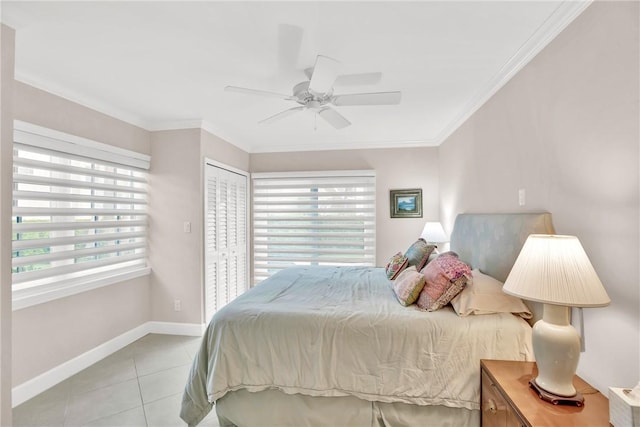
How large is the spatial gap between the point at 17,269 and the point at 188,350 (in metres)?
1.57

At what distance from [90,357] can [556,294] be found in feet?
11.6

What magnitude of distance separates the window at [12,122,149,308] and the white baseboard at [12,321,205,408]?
62cm

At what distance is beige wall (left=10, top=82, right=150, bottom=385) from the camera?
2148mm

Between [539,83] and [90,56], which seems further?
[90,56]

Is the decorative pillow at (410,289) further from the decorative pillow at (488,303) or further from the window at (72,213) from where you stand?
the window at (72,213)

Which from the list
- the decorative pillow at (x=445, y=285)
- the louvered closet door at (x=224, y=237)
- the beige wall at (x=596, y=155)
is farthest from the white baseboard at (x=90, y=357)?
the beige wall at (x=596, y=155)

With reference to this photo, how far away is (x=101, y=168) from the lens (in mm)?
2904

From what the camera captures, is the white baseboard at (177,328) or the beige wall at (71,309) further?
the white baseboard at (177,328)

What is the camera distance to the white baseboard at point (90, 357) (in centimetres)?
212

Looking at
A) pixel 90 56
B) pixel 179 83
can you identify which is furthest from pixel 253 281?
pixel 90 56

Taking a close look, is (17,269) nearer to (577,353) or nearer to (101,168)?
(101,168)

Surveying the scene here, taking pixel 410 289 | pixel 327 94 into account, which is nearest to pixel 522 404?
pixel 410 289

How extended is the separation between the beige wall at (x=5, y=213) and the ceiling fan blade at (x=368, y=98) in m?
1.96

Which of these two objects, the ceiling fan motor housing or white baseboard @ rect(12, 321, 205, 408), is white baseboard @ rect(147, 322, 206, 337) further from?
the ceiling fan motor housing
